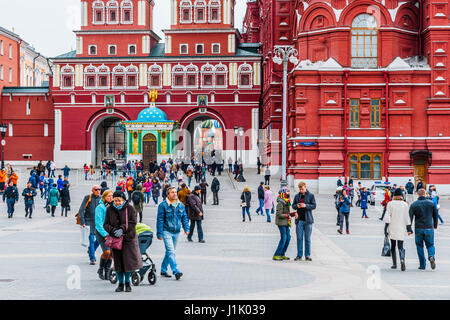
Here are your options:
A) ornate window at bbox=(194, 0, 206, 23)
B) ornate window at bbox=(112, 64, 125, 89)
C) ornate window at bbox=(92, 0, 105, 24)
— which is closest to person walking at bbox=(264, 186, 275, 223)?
ornate window at bbox=(112, 64, 125, 89)

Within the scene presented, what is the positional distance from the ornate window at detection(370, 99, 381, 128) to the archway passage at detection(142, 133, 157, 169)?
24912 millimetres

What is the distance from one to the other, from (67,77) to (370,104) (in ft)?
111

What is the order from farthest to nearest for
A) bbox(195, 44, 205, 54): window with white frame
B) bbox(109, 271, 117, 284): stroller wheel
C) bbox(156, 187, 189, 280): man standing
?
bbox(195, 44, 205, 54): window with white frame < bbox(156, 187, 189, 280): man standing < bbox(109, 271, 117, 284): stroller wheel

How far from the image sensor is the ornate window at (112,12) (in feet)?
226

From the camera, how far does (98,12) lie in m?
69.4

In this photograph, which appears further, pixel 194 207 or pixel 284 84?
pixel 284 84

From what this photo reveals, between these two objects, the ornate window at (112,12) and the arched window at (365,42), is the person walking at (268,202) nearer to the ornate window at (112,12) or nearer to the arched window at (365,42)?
the arched window at (365,42)

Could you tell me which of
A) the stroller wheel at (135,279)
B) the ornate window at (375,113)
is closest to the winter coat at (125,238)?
the stroller wheel at (135,279)

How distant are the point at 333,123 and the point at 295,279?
33556 mm

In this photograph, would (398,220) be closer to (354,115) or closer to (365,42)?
(354,115)

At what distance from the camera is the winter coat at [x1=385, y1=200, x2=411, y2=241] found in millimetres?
15008

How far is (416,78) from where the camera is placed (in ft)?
151

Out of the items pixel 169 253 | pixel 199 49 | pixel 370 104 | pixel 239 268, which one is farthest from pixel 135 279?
pixel 199 49

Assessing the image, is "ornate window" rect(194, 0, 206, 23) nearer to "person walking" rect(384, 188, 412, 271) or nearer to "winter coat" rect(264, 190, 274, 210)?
"winter coat" rect(264, 190, 274, 210)
